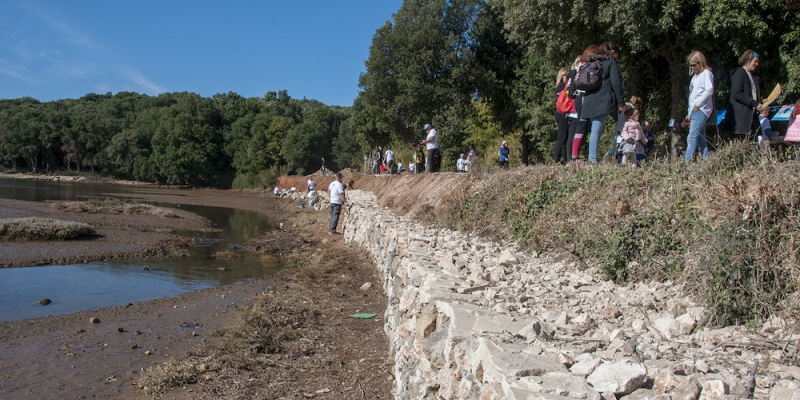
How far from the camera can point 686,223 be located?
439cm

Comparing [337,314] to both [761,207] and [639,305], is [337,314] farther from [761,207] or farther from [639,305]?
[761,207]

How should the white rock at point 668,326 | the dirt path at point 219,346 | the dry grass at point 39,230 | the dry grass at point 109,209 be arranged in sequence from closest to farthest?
1. the white rock at point 668,326
2. the dirt path at point 219,346
3. the dry grass at point 39,230
4. the dry grass at point 109,209

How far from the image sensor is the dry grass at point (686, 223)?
335 centimetres

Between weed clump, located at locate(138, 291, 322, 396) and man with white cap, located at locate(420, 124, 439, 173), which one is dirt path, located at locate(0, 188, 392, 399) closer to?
weed clump, located at locate(138, 291, 322, 396)

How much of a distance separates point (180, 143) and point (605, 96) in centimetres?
7781

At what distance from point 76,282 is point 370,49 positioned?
18.6 m

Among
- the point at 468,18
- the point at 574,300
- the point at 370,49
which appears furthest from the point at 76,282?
the point at 468,18

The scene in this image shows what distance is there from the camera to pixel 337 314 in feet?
28.1

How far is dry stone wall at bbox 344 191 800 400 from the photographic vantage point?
2424 millimetres

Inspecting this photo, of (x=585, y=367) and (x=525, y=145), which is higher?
(x=525, y=145)

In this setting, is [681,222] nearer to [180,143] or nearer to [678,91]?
[678,91]

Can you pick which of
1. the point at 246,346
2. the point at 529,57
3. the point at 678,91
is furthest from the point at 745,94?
the point at 529,57

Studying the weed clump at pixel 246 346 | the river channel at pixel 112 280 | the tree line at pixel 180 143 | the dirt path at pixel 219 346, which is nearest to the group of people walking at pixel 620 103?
the dirt path at pixel 219 346

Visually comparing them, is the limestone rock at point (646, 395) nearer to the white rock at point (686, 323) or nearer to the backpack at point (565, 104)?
the white rock at point (686, 323)
